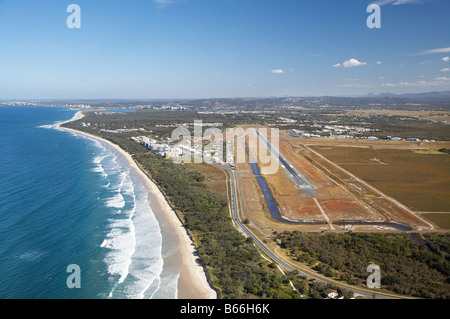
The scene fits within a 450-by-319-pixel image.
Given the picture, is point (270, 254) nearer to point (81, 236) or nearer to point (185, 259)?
point (185, 259)

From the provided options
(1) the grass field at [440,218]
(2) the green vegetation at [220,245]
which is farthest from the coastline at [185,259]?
(1) the grass field at [440,218]

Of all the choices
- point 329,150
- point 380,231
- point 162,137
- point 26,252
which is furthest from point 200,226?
point 162,137

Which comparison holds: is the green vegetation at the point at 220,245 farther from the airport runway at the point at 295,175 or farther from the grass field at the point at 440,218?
the grass field at the point at 440,218

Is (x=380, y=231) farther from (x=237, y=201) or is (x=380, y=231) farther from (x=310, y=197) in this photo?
(x=237, y=201)

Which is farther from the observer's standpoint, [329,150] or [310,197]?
[329,150]

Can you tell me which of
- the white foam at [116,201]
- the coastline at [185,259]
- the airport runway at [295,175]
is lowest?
the coastline at [185,259]

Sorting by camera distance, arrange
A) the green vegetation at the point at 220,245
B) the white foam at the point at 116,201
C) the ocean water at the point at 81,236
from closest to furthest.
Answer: the green vegetation at the point at 220,245
the ocean water at the point at 81,236
the white foam at the point at 116,201
